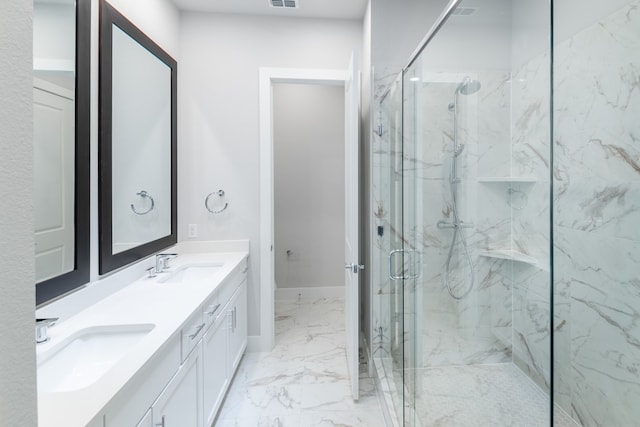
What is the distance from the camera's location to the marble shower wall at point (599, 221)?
133 cm

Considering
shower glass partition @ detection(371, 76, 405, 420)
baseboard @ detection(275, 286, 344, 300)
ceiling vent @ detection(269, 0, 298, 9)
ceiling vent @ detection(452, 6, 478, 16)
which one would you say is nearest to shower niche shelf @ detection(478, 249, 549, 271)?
shower glass partition @ detection(371, 76, 405, 420)

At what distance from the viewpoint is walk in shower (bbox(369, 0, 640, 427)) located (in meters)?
1.32

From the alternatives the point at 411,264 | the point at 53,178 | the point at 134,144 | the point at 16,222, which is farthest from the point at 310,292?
the point at 16,222

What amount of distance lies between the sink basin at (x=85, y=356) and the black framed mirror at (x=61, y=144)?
23 cm

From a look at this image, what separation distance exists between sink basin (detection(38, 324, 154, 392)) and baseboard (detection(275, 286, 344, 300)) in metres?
2.67

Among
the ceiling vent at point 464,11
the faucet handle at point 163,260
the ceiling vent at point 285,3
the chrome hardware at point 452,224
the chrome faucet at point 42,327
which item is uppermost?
the ceiling vent at point 285,3

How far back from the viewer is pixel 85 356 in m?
1.16

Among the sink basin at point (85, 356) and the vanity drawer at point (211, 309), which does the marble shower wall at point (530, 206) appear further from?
the sink basin at point (85, 356)

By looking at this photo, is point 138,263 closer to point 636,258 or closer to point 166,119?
point 166,119

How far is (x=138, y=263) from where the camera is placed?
1.89 meters

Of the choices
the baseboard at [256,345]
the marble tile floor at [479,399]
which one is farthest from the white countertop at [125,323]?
the marble tile floor at [479,399]

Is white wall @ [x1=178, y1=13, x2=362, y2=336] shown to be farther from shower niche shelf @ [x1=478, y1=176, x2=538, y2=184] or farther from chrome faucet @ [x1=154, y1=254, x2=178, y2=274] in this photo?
shower niche shelf @ [x1=478, y1=176, x2=538, y2=184]

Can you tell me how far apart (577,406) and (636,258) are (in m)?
0.84

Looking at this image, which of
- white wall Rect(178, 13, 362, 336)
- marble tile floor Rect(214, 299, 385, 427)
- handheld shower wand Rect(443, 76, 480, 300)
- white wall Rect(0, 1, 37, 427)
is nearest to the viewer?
white wall Rect(0, 1, 37, 427)
